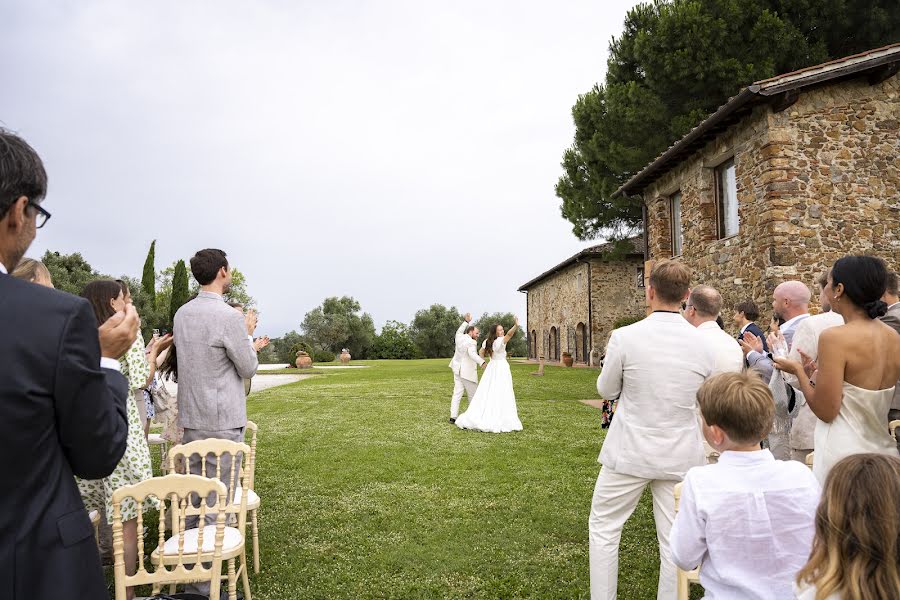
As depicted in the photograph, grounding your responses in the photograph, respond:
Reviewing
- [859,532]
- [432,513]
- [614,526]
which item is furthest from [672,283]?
[432,513]

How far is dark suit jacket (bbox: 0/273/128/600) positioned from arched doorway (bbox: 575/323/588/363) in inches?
1069

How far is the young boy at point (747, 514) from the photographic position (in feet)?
6.09

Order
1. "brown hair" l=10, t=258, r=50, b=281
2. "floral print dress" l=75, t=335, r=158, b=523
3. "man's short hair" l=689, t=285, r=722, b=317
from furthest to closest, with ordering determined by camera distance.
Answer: "man's short hair" l=689, t=285, r=722, b=317 < "floral print dress" l=75, t=335, r=158, b=523 < "brown hair" l=10, t=258, r=50, b=281

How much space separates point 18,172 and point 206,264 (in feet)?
8.67

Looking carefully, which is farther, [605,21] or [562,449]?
[605,21]

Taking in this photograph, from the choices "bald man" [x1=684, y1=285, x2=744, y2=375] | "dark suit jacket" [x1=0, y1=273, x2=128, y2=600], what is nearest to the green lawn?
"bald man" [x1=684, y1=285, x2=744, y2=375]

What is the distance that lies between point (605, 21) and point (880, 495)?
19990 millimetres

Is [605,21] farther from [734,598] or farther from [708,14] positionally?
[734,598]

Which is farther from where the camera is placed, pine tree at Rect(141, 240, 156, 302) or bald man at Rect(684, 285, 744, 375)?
pine tree at Rect(141, 240, 156, 302)

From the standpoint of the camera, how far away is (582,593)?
3.75m

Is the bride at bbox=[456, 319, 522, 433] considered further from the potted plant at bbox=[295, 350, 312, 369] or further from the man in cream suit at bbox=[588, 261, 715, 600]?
the potted plant at bbox=[295, 350, 312, 369]

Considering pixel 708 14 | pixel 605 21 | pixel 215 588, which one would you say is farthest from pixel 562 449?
pixel 605 21

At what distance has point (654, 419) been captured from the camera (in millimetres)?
2971

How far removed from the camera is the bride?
33.2 ft
